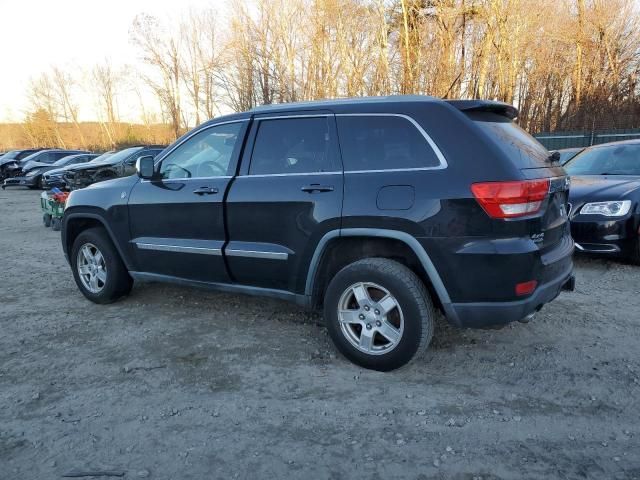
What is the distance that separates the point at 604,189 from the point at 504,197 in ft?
11.9

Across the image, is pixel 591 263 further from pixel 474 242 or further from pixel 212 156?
pixel 212 156

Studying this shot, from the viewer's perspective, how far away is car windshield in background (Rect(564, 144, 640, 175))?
641cm

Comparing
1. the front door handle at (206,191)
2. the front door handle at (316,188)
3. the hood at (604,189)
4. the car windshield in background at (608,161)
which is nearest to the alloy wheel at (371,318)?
the front door handle at (316,188)

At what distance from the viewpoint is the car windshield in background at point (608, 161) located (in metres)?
6.41

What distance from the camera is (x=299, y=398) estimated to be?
9.98 feet

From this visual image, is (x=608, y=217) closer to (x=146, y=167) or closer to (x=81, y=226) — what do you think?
(x=146, y=167)

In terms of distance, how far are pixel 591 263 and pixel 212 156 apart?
481 cm

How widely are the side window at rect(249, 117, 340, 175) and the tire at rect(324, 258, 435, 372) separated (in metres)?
0.82

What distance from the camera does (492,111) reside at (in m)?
3.43

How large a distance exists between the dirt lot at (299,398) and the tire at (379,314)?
168 mm

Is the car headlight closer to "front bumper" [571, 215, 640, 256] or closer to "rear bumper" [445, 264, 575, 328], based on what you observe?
"front bumper" [571, 215, 640, 256]

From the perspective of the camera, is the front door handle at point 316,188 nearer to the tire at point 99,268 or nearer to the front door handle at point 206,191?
the front door handle at point 206,191

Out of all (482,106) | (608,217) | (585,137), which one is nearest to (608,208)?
(608,217)

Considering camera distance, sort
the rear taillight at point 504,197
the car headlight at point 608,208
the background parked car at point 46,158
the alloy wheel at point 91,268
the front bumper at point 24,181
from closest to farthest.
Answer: the rear taillight at point 504,197
the alloy wheel at point 91,268
the car headlight at point 608,208
the front bumper at point 24,181
the background parked car at point 46,158
